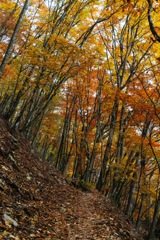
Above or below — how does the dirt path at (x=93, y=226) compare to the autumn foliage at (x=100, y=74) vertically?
below

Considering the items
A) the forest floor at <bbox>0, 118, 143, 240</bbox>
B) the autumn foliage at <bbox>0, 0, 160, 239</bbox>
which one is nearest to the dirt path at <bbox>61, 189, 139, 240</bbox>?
the forest floor at <bbox>0, 118, 143, 240</bbox>

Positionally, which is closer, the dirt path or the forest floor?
the forest floor

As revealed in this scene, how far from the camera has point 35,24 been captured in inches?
659

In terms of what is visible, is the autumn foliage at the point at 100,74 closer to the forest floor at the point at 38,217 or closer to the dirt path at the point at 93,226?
the dirt path at the point at 93,226

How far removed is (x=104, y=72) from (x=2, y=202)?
528 inches

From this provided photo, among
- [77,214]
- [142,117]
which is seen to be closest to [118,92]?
[142,117]

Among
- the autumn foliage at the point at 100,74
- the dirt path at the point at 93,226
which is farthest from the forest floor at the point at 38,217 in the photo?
the autumn foliage at the point at 100,74

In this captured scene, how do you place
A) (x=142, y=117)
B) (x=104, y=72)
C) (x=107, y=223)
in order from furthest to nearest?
(x=104, y=72) < (x=142, y=117) < (x=107, y=223)

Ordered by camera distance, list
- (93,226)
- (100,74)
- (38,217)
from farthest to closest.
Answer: (100,74) → (93,226) → (38,217)

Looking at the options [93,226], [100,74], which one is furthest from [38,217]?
[100,74]

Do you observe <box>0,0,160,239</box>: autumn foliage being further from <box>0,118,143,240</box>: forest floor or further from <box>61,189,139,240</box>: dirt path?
<box>0,118,143,240</box>: forest floor

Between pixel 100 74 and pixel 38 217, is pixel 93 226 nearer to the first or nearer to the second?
pixel 38 217

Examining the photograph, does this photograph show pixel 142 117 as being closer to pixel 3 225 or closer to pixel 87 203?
pixel 87 203

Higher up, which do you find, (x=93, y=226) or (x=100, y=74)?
(x=100, y=74)
